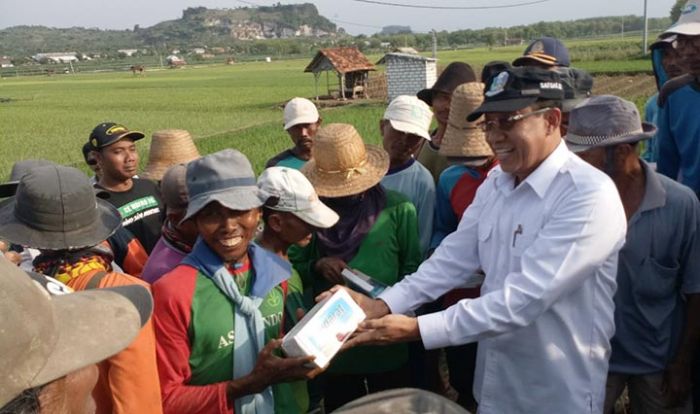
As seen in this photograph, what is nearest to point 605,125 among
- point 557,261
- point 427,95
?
point 557,261

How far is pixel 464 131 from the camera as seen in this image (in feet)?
12.4

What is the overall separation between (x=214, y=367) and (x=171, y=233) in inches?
34.2

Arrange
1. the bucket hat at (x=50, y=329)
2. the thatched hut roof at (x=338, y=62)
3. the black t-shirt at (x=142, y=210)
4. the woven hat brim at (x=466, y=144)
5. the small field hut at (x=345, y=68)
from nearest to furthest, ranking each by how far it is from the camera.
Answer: the bucket hat at (x=50, y=329)
the woven hat brim at (x=466, y=144)
the black t-shirt at (x=142, y=210)
the thatched hut roof at (x=338, y=62)
the small field hut at (x=345, y=68)

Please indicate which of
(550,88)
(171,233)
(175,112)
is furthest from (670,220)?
(175,112)

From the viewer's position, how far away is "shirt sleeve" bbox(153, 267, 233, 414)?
2.43 m

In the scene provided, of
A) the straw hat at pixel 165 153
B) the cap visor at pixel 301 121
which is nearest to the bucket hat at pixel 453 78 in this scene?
the cap visor at pixel 301 121

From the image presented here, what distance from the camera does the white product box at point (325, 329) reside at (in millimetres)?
2271

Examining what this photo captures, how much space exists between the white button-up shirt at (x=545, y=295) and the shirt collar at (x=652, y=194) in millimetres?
523

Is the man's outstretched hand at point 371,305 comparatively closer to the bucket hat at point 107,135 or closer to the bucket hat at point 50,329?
the bucket hat at point 50,329

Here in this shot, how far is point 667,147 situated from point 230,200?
117 inches

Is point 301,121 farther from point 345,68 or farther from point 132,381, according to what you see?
point 345,68

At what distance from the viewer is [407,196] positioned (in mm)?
3740

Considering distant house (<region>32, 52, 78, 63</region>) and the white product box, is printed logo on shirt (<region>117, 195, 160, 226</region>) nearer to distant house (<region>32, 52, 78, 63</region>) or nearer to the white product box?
the white product box

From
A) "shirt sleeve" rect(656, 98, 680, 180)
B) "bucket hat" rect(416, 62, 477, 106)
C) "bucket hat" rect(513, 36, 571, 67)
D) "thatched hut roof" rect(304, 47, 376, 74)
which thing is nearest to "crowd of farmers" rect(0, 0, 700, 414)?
"shirt sleeve" rect(656, 98, 680, 180)
